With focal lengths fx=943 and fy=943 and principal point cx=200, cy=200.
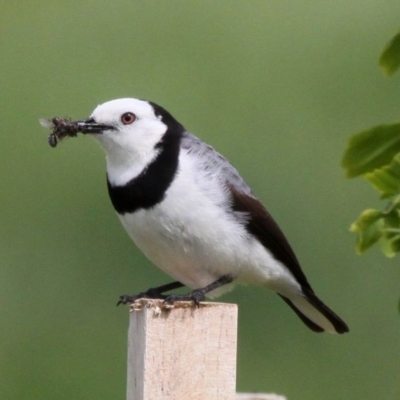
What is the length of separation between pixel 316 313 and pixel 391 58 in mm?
2522

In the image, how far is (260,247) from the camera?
11.3ft

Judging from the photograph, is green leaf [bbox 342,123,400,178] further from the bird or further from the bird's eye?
the bird's eye

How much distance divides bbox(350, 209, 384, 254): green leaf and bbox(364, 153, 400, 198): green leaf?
4 cm

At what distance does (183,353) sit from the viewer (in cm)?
189

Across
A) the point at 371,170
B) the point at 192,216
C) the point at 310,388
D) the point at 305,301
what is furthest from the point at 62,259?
the point at 371,170

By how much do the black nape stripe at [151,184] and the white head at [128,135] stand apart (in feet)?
0.09

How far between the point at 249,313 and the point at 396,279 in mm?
845

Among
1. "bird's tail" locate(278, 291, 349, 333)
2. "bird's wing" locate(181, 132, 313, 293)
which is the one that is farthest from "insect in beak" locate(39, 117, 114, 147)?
"bird's tail" locate(278, 291, 349, 333)

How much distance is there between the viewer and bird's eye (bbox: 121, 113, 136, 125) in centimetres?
338

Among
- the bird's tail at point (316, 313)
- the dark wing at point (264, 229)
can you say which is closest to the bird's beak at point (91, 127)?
the dark wing at point (264, 229)

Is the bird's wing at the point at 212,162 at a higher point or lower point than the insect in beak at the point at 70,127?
lower

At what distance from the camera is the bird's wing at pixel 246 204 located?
332cm

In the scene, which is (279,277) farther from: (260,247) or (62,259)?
(62,259)

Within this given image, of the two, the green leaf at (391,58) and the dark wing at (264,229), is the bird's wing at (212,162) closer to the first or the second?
the dark wing at (264,229)
